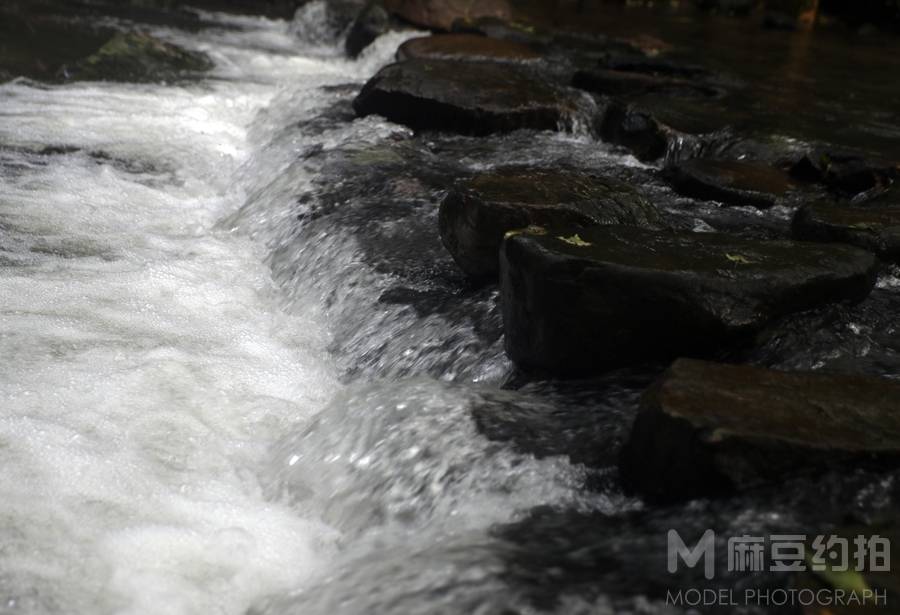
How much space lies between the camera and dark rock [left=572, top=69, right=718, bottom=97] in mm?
7637

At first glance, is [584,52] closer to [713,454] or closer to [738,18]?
[738,18]

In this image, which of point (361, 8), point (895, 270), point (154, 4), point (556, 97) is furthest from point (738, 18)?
point (895, 270)

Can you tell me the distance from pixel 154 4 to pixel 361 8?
3.19m

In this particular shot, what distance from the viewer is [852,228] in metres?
3.98

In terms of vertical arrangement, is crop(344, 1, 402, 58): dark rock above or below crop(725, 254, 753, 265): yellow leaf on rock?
above

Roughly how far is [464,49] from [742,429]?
6.95 metres

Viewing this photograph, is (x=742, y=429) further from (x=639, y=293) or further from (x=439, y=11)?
(x=439, y=11)

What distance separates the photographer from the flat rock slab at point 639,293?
3.01 m

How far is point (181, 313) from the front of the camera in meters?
4.26

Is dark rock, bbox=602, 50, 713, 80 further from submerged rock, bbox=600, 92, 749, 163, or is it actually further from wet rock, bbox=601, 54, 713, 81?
submerged rock, bbox=600, 92, 749, 163

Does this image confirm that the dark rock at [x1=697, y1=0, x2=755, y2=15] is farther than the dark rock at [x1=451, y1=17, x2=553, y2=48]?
Yes

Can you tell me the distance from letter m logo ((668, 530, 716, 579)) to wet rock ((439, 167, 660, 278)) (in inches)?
62.5

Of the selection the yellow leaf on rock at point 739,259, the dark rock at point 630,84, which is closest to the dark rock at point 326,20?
the dark rock at point 630,84

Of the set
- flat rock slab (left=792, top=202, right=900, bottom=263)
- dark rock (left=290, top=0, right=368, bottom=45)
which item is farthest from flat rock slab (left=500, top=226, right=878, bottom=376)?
dark rock (left=290, top=0, right=368, bottom=45)
